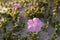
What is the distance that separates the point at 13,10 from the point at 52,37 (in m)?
0.99

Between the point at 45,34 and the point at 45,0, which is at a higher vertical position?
the point at 45,0

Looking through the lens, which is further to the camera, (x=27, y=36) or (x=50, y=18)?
(x=50, y=18)

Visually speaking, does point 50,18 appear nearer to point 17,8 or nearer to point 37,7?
point 37,7

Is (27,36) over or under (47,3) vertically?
under

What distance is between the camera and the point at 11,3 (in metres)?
4.34

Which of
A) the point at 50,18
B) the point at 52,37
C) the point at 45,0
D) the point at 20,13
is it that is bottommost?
the point at 52,37

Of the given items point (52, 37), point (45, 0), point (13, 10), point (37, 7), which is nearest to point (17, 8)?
point (13, 10)

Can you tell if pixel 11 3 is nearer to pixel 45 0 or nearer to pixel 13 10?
pixel 13 10

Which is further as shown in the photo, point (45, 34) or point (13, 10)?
point (13, 10)

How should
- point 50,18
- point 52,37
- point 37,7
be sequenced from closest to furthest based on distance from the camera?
point 52,37
point 50,18
point 37,7

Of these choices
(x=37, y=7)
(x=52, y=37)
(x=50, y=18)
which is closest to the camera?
(x=52, y=37)

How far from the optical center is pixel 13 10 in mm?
4059

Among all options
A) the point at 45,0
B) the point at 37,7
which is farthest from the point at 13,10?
the point at 45,0

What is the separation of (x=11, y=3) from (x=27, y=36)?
1015 millimetres
